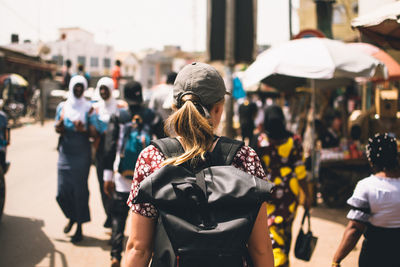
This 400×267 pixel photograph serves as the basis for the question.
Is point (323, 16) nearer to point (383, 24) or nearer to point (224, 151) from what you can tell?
point (383, 24)

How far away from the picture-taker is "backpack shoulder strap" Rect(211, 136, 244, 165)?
179 cm

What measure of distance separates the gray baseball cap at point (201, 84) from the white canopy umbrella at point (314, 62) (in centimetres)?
296

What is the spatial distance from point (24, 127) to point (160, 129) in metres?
17.2

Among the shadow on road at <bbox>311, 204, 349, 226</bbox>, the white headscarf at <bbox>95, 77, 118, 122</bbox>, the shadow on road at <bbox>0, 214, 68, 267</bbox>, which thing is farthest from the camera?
the shadow on road at <bbox>311, 204, 349, 226</bbox>

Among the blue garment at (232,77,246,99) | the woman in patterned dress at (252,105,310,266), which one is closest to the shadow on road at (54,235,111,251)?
the woman in patterned dress at (252,105,310,266)

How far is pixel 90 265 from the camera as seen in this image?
4.62 m

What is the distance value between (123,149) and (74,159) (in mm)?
1317

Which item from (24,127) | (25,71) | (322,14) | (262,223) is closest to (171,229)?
(262,223)

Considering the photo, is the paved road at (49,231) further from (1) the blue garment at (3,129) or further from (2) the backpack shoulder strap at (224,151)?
(2) the backpack shoulder strap at (224,151)

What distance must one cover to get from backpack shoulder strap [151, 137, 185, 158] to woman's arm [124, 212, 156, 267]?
302 mm

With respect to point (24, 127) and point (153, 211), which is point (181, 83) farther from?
point (24, 127)

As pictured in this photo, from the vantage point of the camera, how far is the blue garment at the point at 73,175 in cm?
532

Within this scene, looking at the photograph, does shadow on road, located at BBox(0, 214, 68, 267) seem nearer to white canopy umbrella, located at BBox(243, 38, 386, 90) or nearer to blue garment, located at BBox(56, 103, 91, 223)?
blue garment, located at BBox(56, 103, 91, 223)

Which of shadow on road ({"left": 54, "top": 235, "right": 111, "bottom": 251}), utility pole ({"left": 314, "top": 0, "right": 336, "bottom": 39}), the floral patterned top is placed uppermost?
utility pole ({"left": 314, "top": 0, "right": 336, "bottom": 39})
